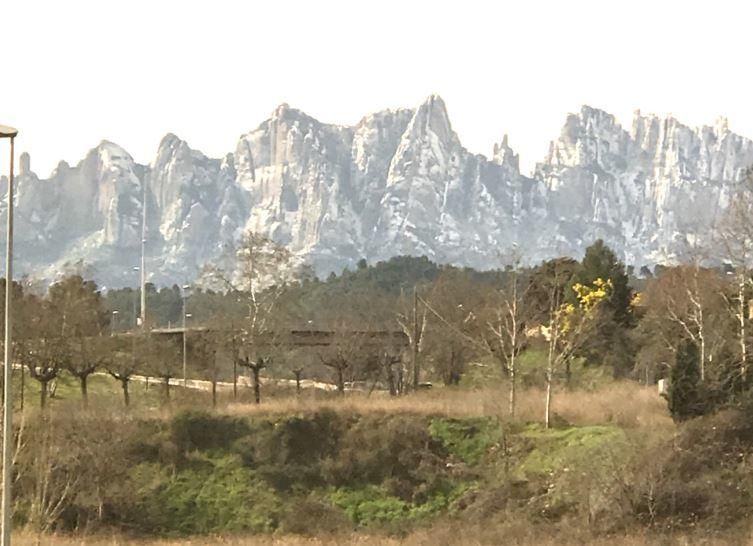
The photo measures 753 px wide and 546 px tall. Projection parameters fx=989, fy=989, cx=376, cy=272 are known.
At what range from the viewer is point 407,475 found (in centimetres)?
2741

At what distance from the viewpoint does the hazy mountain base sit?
22.1m

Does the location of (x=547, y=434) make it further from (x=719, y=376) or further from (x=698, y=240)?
(x=698, y=240)

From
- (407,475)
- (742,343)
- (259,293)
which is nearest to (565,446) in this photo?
(407,475)

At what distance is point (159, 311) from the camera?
300 feet

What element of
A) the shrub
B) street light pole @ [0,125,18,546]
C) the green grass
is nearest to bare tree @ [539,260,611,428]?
the green grass

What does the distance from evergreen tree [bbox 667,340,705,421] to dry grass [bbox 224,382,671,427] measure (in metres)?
0.54

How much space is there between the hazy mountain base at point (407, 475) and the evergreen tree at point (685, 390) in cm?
61

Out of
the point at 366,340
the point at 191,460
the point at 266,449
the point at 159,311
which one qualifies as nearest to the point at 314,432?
the point at 266,449

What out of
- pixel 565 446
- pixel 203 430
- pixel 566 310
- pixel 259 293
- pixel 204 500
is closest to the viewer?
pixel 204 500

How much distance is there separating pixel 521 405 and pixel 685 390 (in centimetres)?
585

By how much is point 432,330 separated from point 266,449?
1909 centimetres

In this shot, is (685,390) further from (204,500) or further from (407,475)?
(204,500)

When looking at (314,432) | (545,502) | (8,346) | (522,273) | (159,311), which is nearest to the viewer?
(8,346)

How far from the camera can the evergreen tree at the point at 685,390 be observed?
26.0 meters
